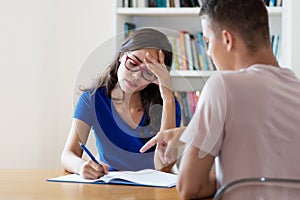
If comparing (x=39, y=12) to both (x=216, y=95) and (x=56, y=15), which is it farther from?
(x=216, y=95)

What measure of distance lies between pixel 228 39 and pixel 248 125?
0.26 m

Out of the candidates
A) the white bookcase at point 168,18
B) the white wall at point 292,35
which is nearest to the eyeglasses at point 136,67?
the white bookcase at point 168,18

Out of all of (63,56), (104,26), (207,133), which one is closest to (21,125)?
(63,56)

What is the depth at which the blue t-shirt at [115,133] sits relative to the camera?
1724 mm

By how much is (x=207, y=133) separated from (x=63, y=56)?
2.57 meters

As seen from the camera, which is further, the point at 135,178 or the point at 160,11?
the point at 160,11

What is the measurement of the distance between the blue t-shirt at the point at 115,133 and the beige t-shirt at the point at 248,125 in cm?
41

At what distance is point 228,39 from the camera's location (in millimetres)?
1397

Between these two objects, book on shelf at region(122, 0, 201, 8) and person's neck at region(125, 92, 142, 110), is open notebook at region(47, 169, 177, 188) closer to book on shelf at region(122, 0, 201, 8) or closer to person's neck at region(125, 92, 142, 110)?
person's neck at region(125, 92, 142, 110)

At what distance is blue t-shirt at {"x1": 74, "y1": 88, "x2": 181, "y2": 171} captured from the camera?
1724 mm

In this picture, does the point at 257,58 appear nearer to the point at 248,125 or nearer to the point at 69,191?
the point at 248,125

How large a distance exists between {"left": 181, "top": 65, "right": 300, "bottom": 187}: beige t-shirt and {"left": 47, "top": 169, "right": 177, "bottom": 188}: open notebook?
417mm

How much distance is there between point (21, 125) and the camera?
3561 mm

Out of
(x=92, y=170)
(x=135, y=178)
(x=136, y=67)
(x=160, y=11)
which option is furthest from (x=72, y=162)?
(x=160, y=11)
